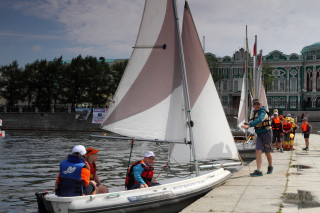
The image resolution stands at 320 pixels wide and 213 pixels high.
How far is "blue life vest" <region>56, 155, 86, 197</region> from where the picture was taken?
857cm

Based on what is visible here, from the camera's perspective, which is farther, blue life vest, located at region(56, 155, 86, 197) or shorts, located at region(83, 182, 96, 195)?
shorts, located at region(83, 182, 96, 195)

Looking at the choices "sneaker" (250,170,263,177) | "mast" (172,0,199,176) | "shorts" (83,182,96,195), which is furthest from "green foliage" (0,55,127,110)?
"shorts" (83,182,96,195)

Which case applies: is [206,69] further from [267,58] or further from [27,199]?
[267,58]

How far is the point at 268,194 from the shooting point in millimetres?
10016

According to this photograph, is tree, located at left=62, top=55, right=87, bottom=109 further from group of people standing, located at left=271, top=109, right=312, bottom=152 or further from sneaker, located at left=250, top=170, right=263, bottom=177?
sneaker, located at left=250, top=170, right=263, bottom=177

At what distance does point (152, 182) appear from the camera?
1068 cm

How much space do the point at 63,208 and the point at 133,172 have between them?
6.63 ft

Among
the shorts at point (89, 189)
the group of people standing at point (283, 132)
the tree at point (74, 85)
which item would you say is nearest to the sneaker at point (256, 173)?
the shorts at point (89, 189)

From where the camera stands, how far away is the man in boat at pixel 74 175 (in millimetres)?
8570

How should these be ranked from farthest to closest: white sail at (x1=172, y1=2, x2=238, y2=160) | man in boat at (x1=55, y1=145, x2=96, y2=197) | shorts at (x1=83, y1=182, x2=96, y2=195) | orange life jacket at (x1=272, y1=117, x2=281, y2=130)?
1. orange life jacket at (x1=272, y1=117, x2=281, y2=130)
2. white sail at (x1=172, y1=2, x2=238, y2=160)
3. shorts at (x1=83, y1=182, x2=96, y2=195)
4. man in boat at (x1=55, y1=145, x2=96, y2=197)

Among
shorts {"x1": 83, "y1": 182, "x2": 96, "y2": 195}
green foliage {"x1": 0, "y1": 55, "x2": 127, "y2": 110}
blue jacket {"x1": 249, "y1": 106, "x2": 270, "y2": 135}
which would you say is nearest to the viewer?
shorts {"x1": 83, "y1": 182, "x2": 96, "y2": 195}

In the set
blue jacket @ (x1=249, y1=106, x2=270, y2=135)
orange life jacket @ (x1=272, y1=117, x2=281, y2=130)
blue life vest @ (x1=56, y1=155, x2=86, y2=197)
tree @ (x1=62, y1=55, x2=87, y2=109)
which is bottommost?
blue life vest @ (x1=56, y1=155, x2=86, y2=197)

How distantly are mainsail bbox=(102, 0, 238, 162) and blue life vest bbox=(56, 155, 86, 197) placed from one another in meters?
2.93

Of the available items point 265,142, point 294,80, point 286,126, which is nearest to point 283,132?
point 286,126
